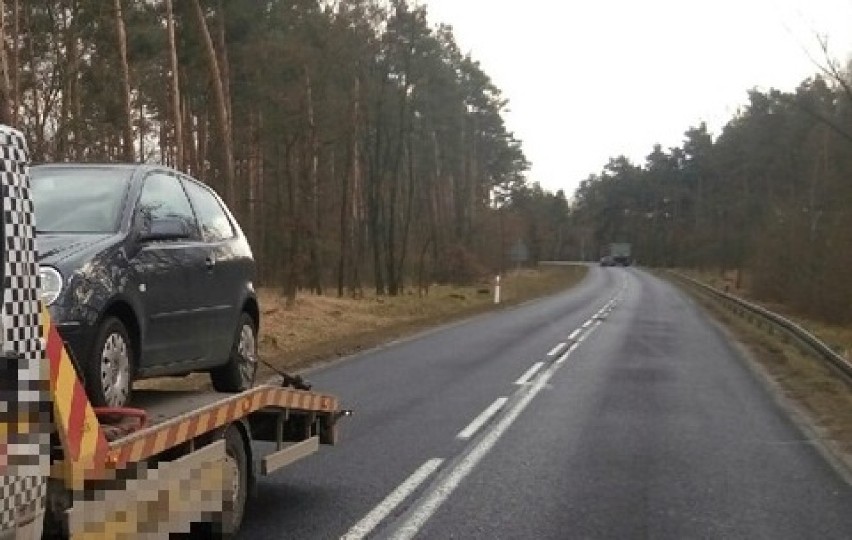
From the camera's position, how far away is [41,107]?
1061 inches

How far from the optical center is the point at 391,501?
7.47 meters

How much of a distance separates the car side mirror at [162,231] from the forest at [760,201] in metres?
21.1

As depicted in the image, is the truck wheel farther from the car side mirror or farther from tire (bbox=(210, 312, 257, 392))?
tire (bbox=(210, 312, 257, 392))

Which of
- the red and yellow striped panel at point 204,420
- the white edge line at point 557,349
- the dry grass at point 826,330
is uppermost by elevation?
the red and yellow striped panel at point 204,420

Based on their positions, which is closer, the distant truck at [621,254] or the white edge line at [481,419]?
the white edge line at [481,419]

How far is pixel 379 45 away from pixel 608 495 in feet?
128

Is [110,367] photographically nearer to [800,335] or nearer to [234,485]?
[234,485]

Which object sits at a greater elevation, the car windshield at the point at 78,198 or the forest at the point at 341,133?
the forest at the point at 341,133

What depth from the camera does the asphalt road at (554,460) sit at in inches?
275

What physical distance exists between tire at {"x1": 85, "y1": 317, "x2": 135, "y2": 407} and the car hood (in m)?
0.40

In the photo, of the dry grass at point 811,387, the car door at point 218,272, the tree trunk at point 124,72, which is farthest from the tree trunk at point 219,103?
the car door at point 218,272

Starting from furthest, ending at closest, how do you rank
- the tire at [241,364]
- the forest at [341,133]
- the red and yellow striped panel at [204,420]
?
1. the forest at [341,133]
2. the tire at [241,364]
3. the red and yellow striped panel at [204,420]

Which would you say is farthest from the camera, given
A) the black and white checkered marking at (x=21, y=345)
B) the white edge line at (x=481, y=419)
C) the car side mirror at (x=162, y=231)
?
the white edge line at (x=481, y=419)

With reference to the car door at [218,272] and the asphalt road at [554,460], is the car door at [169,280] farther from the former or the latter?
the asphalt road at [554,460]
